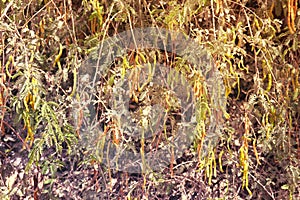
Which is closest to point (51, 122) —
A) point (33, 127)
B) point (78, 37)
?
point (33, 127)

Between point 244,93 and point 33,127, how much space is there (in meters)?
0.59

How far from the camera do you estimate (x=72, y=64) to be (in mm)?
1024

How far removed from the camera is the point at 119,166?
1.18 metres

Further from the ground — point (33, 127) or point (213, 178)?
point (33, 127)

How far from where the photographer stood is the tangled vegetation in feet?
3.33

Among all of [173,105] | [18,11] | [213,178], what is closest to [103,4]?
[18,11]

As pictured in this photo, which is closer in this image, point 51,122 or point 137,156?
point 51,122

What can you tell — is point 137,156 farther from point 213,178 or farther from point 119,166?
point 213,178

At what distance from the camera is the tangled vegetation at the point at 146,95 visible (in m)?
1.01

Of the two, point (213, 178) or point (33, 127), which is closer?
point (33, 127)

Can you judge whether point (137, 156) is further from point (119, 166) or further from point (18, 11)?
point (18, 11)

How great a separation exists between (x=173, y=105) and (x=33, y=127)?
0.37 meters

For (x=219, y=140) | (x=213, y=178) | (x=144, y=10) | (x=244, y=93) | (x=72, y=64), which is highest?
(x=144, y=10)

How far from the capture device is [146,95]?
3.49ft
